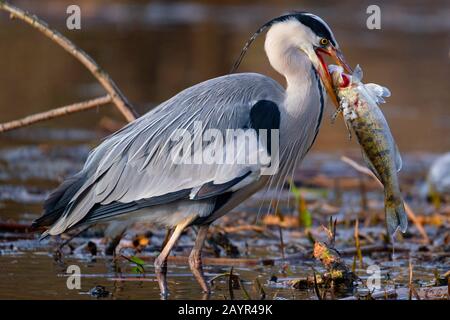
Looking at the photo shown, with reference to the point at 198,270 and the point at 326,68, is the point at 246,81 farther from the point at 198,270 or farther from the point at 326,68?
the point at 198,270

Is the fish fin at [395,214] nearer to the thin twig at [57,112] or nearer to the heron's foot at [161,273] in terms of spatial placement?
the heron's foot at [161,273]

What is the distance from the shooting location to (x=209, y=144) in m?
6.25

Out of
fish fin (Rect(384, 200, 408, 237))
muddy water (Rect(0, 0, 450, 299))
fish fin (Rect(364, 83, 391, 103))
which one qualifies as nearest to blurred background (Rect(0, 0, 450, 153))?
muddy water (Rect(0, 0, 450, 299))

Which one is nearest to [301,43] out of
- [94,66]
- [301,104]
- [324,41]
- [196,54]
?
[324,41]

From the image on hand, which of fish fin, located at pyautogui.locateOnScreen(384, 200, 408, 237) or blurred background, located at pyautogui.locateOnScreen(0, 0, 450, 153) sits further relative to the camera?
blurred background, located at pyautogui.locateOnScreen(0, 0, 450, 153)

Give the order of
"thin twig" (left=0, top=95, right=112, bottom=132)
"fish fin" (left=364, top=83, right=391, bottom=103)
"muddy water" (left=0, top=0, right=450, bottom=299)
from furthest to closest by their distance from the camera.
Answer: "thin twig" (left=0, top=95, right=112, bottom=132), "muddy water" (left=0, top=0, right=450, bottom=299), "fish fin" (left=364, top=83, right=391, bottom=103)

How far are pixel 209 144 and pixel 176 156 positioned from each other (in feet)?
0.68

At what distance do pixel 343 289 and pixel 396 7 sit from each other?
22.6 meters

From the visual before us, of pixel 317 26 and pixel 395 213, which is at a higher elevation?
pixel 317 26

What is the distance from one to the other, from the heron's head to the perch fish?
17.2 inches

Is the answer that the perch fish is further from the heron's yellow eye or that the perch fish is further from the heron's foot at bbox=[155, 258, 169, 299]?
the heron's foot at bbox=[155, 258, 169, 299]

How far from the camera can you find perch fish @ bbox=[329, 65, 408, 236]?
5863mm

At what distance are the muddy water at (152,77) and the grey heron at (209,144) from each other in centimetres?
41

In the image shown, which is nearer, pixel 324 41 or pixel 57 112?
pixel 324 41
